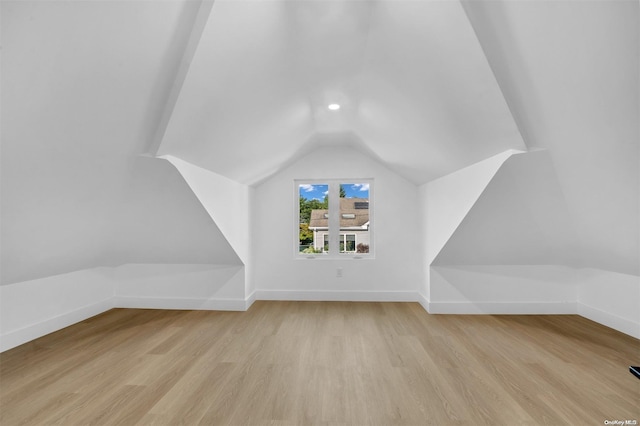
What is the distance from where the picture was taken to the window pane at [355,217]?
5.12 metres

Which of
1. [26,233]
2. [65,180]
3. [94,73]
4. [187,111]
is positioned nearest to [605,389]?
[187,111]

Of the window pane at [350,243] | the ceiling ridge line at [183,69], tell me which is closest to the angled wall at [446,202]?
the window pane at [350,243]

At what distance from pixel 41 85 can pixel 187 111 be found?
78cm

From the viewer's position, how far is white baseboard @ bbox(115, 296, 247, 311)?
4.32 meters

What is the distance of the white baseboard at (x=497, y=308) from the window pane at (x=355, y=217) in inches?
55.7

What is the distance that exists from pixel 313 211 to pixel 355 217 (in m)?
0.67

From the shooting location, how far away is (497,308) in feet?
13.6

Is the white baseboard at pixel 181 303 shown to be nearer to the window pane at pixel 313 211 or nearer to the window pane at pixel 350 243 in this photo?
the window pane at pixel 313 211

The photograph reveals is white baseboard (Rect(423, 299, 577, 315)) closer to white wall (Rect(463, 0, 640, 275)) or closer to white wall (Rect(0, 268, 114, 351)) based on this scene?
white wall (Rect(463, 0, 640, 275))

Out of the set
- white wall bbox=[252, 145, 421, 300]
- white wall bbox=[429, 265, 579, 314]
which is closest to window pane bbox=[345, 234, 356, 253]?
white wall bbox=[252, 145, 421, 300]

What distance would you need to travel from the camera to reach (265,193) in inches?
199

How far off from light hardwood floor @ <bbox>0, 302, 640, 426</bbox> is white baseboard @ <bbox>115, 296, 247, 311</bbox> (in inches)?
15.6

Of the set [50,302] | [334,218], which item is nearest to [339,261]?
[334,218]

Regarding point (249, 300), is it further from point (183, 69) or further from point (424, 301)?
point (183, 69)
